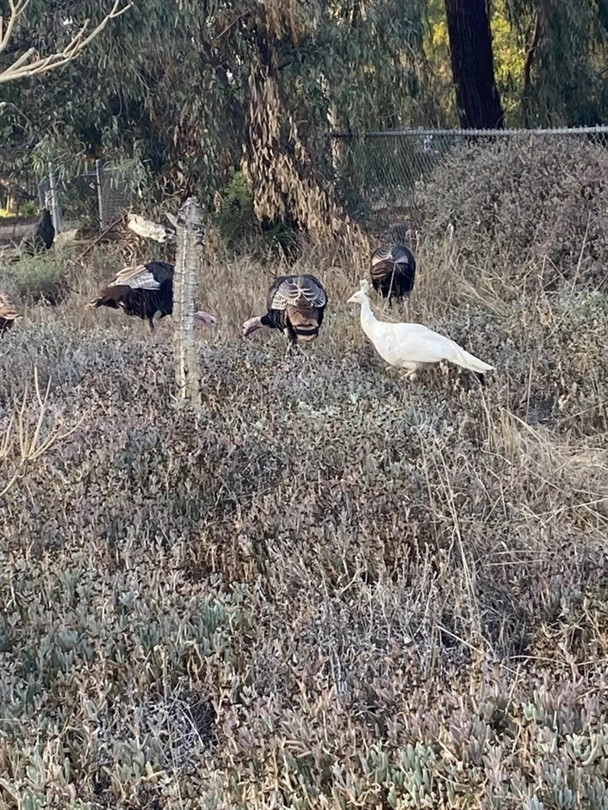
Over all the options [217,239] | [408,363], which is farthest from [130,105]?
[408,363]

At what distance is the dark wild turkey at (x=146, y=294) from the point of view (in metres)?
6.85

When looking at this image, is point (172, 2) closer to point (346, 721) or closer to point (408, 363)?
point (408, 363)

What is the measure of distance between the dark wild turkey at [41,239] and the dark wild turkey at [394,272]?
5.85 meters

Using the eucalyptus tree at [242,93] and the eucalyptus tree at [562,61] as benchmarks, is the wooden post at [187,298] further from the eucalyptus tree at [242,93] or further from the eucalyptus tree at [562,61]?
the eucalyptus tree at [562,61]

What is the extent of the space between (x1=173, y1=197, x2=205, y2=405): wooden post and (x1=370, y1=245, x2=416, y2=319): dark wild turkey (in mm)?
2107

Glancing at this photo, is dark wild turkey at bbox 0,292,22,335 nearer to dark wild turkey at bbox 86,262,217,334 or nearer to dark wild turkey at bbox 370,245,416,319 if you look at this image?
dark wild turkey at bbox 86,262,217,334

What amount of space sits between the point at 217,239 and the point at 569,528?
23.5ft

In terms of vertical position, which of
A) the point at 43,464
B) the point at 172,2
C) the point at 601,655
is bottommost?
the point at 601,655

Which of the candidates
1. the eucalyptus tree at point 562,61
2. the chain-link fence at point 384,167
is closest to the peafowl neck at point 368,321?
the chain-link fence at point 384,167

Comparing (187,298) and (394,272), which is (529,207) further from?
(187,298)

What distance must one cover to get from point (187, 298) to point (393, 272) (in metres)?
2.25

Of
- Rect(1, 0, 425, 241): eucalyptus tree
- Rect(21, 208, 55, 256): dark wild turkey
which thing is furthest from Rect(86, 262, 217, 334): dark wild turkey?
Rect(21, 208, 55, 256): dark wild turkey

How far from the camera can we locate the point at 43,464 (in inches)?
167

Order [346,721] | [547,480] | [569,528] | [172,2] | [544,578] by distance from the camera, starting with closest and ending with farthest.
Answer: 1. [346,721]
2. [544,578]
3. [569,528]
4. [547,480]
5. [172,2]
